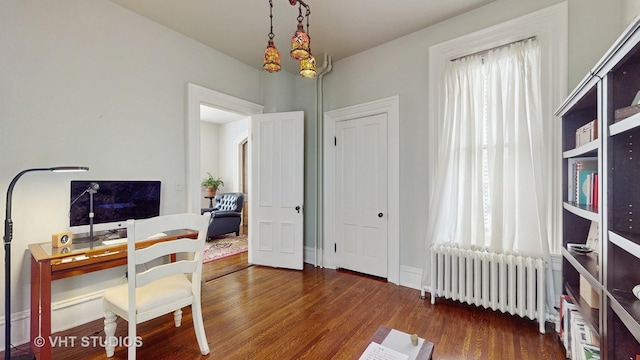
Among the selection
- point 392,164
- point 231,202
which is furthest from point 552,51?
point 231,202

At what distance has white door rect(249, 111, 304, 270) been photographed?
3721 mm

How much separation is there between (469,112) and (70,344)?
3.88 meters

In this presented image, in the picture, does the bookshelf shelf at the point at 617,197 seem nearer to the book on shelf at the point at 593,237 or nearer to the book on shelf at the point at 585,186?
the book on shelf at the point at 585,186

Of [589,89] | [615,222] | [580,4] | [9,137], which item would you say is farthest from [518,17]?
[9,137]

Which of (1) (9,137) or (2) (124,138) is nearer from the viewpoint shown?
(1) (9,137)

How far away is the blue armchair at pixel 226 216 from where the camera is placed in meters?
5.30

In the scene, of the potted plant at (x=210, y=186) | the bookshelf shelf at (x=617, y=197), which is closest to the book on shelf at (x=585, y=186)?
the bookshelf shelf at (x=617, y=197)

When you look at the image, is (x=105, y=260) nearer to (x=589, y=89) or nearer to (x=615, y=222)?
(x=615, y=222)

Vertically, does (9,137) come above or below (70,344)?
above

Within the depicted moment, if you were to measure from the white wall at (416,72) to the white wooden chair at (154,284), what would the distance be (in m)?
2.19

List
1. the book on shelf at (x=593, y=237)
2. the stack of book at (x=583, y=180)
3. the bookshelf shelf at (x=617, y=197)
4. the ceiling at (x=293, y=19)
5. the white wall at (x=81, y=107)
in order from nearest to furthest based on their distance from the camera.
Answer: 1. the bookshelf shelf at (x=617, y=197)
2. the stack of book at (x=583, y=180)
3. the book on shelf at (x=593, y=237)
4. the white wall at (x=81, y=107)
5. the ceiling at (x=293, y=19)

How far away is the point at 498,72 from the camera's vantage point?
95.6 inches

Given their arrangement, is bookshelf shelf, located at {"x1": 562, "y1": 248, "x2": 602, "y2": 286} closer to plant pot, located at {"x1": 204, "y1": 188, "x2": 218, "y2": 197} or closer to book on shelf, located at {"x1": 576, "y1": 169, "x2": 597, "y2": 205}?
book on shelf, located at {"x1": 576, "y1": 169, "x2": 597, "y2": 205}

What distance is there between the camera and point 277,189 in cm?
380
